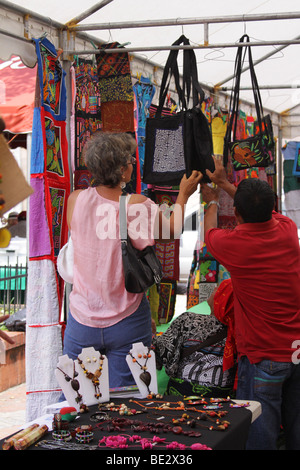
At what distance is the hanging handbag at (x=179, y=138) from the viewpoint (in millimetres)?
2551

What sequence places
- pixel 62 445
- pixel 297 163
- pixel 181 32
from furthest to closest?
pixel 297 163 < pixel 181 32 < pixel 62 445

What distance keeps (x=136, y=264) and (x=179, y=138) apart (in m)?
0.90

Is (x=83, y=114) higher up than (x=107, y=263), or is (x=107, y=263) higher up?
(x=83, y=114)

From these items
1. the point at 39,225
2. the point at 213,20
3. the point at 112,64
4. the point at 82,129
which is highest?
the point at 213,20

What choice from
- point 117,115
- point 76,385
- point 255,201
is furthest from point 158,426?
point 117,115

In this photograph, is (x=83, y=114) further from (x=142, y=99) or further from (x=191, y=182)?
(x=191, y=182)

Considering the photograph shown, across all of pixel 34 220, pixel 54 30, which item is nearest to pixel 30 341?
pixel 34 220

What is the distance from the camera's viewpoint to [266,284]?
2.08m

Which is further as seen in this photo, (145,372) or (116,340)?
(116,340)

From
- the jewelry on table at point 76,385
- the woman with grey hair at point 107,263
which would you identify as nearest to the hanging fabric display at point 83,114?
the woman with grey hair at point 107,263

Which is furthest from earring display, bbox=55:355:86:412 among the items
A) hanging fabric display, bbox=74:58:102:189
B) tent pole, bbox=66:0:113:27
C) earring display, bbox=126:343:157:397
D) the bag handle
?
tent pole, bbox=66:0:113:27

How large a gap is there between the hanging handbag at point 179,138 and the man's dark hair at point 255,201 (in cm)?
44

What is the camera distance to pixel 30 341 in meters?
Answer: 2.74

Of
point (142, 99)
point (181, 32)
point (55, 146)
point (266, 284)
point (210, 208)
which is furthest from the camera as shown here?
point (181, 32)
